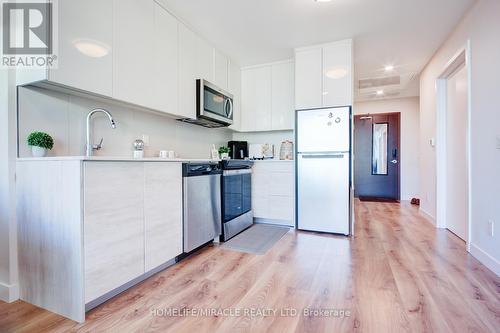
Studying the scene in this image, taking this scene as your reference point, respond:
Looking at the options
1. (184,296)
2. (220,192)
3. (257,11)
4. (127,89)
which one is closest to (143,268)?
(184,296)

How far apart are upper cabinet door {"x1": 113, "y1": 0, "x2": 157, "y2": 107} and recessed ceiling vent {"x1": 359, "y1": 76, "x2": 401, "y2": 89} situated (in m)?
3.86

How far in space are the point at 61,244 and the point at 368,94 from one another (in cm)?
581

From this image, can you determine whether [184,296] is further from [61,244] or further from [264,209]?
[264,209]

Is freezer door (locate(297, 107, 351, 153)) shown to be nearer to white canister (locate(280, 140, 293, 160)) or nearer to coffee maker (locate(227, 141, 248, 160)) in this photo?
white canister (locate(280, 140, 293, 160))

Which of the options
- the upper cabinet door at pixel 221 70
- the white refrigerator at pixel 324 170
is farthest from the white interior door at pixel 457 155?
the upper cabinet door at pixel 221 70

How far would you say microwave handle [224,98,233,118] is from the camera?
10.8 ft

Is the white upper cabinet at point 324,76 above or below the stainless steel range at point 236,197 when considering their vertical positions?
above

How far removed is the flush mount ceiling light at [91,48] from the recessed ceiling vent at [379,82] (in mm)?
4260

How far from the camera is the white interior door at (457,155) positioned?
2801mm

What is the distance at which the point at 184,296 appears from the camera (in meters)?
1.62

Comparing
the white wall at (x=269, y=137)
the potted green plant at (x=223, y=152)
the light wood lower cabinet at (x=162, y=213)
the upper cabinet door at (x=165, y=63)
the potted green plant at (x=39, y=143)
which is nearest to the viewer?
the potted green plant at (x=39, y=143)

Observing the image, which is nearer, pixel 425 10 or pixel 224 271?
pixel 224 271

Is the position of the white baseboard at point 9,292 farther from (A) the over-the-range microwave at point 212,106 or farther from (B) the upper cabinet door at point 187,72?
(A) the over-the-range microwave at point 212,106

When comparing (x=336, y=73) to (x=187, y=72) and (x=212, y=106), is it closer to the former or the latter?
(x=212, y=106)
